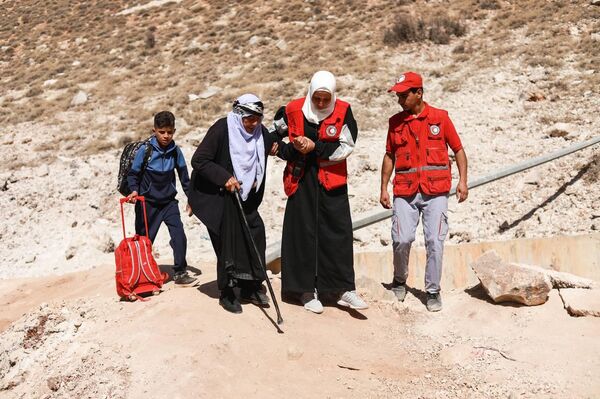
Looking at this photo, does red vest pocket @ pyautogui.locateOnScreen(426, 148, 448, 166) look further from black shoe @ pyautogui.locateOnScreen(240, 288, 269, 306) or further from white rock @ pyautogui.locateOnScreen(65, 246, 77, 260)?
white rock @ pyautogui.locateOnScreen(65, 246, 77, 260)

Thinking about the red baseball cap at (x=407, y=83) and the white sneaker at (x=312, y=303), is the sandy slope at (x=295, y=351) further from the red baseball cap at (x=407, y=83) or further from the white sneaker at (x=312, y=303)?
the red baseball cap at (x=407, y=83)

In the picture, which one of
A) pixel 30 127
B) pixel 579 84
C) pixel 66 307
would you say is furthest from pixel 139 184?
pixel 30 127

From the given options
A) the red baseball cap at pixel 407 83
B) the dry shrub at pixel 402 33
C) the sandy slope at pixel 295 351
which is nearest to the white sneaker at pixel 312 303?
the sandy slope at pixel 295 351

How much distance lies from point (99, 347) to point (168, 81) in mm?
13079

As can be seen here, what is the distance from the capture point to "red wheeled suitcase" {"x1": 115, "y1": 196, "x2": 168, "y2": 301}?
4.80m

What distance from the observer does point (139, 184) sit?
5.20m

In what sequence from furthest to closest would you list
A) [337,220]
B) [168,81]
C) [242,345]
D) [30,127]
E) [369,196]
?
[168,81]
[30,127]
[369,196]
[337,220]
[242,345]

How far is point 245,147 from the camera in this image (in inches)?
172

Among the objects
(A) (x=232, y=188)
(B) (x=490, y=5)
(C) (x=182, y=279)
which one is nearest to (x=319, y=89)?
(A) (x=232, y=188)

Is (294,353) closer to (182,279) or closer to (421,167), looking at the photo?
(421,167)

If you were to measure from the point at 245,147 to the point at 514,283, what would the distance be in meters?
2.23

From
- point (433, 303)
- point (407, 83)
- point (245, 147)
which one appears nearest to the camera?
point (245, 147)

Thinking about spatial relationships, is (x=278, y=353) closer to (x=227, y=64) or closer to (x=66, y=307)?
(x=66, y=307)

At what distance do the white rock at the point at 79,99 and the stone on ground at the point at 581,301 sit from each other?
535 inches
